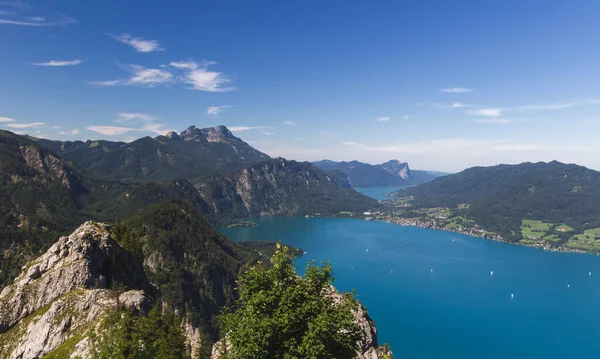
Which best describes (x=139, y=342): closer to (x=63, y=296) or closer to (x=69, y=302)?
(x=69, y=302)

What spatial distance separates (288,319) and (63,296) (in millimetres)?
39586

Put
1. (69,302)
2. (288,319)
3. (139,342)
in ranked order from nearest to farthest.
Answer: (288,319) → (139,342) → (69,302)

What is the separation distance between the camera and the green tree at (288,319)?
1869 cm

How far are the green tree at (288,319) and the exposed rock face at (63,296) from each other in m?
28.2

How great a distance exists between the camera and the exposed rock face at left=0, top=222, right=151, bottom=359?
3903 cm

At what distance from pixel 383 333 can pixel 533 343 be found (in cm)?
5951

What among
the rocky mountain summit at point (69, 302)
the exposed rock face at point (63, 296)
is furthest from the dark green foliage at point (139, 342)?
the exposed rock face at point (63, 296)

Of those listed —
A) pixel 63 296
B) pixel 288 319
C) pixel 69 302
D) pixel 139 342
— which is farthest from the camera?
pixel 63 296

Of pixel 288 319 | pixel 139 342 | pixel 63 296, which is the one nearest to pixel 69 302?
pixel 63 296

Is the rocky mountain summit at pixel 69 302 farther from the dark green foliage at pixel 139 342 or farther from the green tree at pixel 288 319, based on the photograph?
the green tree at pixel 288 319

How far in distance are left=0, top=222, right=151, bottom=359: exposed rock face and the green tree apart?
2818 centimetres

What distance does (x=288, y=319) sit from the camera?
19.7 metres

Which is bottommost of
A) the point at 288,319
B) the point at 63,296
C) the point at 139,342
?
the point at 63,296

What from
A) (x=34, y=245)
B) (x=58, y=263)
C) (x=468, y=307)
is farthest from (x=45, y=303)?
(x=468, y=307)
